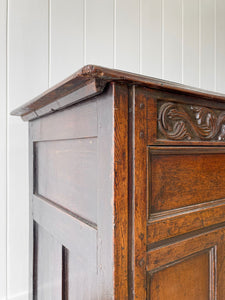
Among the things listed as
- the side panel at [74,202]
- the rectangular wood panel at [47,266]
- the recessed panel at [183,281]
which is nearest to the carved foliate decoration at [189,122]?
the side panel at [74,202]

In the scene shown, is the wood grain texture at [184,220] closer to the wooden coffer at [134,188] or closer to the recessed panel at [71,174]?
the wooden coffer at [134,188]

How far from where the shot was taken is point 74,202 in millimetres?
502

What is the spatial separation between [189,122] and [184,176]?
0.10m

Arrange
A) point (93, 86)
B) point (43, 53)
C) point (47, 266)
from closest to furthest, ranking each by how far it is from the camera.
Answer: point (93, 86)
point (47, 266)
point (43, 53)

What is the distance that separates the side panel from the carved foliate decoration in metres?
0.11

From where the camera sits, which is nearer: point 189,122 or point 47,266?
point 189,122

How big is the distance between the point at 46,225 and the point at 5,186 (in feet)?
0.86

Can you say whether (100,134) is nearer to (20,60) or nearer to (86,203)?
(86,203)

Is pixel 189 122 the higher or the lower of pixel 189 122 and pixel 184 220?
the higher

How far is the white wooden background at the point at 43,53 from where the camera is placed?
2.66 feet

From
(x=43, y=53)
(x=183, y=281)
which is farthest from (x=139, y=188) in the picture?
(x=43, y=53)

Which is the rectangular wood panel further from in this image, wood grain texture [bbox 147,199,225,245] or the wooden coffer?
wood grain texture [bbox 147,199,225,245]

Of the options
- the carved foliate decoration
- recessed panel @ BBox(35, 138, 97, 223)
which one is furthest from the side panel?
the carved foliate decoration

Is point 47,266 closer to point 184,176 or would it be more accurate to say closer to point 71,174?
point 71,174
